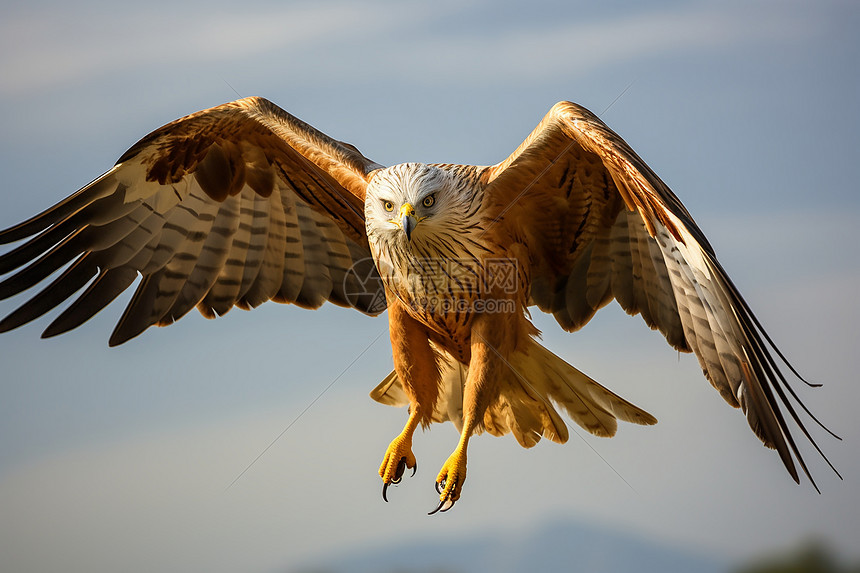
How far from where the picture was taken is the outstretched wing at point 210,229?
21.4ft

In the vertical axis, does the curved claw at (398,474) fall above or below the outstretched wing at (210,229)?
below

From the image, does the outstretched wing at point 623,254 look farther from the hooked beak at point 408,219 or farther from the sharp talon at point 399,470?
the sharp talon at point 399,470

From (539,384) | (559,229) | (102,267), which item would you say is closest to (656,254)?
(559,229)

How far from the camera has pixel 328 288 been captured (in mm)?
7480

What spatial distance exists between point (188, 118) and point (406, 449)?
2620 millimetres

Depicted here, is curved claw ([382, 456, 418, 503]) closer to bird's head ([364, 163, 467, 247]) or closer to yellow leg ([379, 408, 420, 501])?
yellow leg ([379, 408, 420, 501])

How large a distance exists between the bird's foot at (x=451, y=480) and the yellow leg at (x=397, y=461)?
0.39 metres

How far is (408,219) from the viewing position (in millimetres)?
5484

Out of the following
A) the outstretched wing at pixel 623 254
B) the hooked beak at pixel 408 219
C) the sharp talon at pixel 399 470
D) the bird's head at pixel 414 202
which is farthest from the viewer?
the sharp talon at pixel 399 470

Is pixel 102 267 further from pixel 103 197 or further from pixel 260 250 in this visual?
pixel 260 250

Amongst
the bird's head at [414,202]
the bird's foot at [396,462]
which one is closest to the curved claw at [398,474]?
the bird's foot at [396,462]

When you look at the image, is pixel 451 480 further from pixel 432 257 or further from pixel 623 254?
pixel 623 254

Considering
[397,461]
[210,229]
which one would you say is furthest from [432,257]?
[210,229]

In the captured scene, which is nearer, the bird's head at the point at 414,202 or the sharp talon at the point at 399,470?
the bird's head at the point at 414,202
